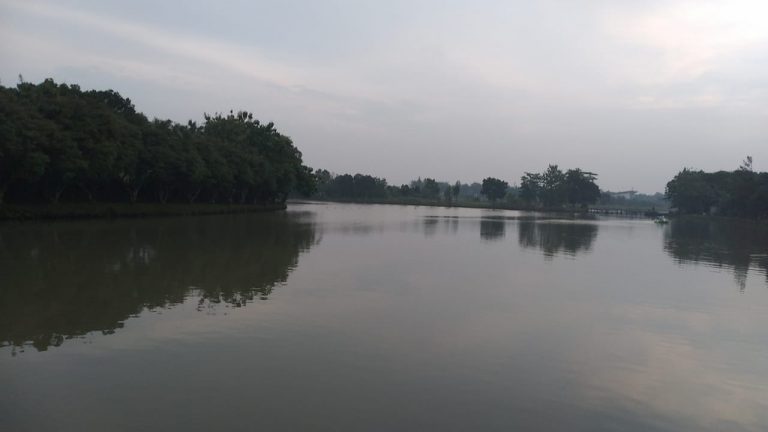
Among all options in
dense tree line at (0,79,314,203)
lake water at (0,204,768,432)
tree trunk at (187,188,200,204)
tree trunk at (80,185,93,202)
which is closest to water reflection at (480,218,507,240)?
lake water at (0,204,768,432)

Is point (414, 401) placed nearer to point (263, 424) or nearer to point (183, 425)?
point (263, 424)

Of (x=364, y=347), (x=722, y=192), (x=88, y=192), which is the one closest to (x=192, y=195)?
(x=88, y=192)

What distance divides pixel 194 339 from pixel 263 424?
3.29 m

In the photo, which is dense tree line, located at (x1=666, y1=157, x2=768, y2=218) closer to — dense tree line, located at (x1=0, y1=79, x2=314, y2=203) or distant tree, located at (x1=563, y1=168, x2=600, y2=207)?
distant tree, located at (x1=563, y1=168, x2=600, y2=207)

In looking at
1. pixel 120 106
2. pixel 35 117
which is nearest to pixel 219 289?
pixel 35 117

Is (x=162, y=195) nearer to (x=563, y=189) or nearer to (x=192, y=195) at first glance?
(x=192, y=195)

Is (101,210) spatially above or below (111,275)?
above

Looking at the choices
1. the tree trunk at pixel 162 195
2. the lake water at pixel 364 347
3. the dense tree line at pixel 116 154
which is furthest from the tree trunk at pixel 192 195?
the lake water at pixel 364 347

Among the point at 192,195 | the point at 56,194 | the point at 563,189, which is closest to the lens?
the point at 56,194

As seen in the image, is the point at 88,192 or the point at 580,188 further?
the point at 580,188

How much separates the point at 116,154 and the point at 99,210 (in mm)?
3946

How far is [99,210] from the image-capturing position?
35125mm

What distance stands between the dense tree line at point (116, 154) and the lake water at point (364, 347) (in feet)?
45.2

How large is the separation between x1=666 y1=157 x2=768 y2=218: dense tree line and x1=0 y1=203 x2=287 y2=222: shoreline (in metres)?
66.0
